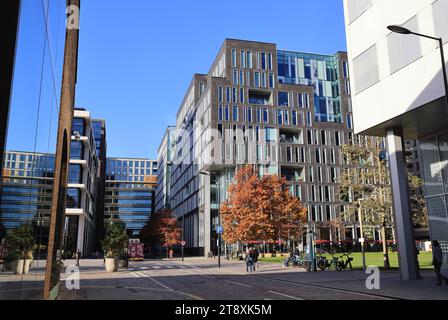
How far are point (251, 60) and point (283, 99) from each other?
32.0 ft

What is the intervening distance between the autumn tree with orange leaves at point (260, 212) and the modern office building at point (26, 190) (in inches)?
1422

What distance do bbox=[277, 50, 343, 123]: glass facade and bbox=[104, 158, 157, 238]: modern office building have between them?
91351mm

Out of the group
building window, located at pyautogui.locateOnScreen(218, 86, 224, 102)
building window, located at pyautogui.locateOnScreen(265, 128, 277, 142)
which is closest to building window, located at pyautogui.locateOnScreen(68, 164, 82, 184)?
building window, located at pyautogui.locateOnScreen(218, 86, 224, 102)

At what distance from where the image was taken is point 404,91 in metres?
19.7

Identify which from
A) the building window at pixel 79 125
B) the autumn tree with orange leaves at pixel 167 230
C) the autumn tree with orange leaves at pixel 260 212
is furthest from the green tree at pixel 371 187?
the autumn tree with orange leaves at pixel 167 230

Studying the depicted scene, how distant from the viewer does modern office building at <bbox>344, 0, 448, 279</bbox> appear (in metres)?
18.6

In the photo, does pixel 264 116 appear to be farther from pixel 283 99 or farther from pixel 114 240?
pixel 114 240

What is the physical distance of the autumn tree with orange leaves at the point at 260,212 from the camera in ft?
149

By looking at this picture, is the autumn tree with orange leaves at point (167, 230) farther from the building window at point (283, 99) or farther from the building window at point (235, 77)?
the building window at point (283, 99)

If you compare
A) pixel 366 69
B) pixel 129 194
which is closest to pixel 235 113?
pixel 366 69

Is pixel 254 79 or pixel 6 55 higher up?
pixel 254 79

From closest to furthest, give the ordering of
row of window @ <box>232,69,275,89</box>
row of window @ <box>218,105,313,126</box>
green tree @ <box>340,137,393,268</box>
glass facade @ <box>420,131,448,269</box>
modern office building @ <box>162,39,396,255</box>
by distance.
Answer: glass facade @ <box>420,131,448,269</box>
green tree @ <box>340,137,393,268</box>
modern office building @ <box>162,39,396,255</box>
row of window @ <box>218,105,313,126</box>
row of window @ <box>232,69,275,89</box>

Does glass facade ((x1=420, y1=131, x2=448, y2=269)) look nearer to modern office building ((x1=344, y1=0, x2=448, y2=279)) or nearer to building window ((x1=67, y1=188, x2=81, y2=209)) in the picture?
modern office building ((x1=344, y1=0, x2=448, y2=279))

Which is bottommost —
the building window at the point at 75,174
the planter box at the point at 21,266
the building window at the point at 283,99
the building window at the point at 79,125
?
the planter box at the point at 21,266
